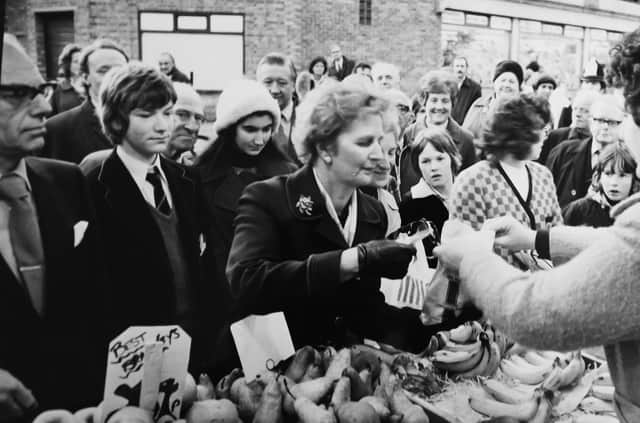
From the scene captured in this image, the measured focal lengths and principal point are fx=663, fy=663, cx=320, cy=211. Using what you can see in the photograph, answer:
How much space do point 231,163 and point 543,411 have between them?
1287 mm

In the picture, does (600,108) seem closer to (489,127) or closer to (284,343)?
(489,127)

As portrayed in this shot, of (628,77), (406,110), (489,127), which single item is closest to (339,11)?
(406,110)

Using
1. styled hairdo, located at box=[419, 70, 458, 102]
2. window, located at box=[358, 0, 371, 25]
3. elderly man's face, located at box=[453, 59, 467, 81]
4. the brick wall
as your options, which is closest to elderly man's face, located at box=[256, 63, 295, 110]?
styled hairdo, located at box=[419, 70, 458, 102]

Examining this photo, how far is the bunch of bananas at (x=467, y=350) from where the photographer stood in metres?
2.35

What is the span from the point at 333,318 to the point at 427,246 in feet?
1.34

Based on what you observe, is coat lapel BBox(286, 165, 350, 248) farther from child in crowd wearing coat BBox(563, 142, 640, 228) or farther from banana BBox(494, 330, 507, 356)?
child in crowd wearing coat BBox(563, 142, 640, 228)

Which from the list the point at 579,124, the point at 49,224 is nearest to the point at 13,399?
the point at 49,224

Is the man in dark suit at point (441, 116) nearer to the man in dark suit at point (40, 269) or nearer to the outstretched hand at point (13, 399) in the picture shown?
the man in dark suit at point (40, 269)

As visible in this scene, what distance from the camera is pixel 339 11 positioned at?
1530 centimetres

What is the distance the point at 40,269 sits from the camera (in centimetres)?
167

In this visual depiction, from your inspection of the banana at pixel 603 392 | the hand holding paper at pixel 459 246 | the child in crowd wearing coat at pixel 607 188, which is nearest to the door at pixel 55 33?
the hand holding paper at pixel 459 246

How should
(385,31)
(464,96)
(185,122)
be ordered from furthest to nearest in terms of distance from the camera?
1. (385,31)
2. (464,96)
3. (185,122)

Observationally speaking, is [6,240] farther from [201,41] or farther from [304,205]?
[201,41]

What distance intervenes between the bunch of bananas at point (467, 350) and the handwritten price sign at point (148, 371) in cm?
93
